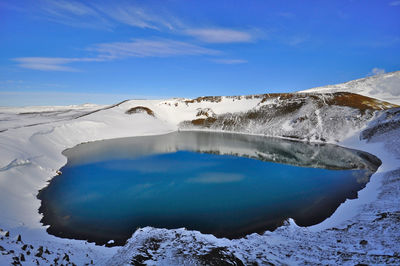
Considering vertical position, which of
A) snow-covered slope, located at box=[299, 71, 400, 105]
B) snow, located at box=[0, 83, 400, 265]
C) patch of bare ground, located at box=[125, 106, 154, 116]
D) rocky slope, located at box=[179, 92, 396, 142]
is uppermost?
Result: snow-covered slope, located at box=[299, 71, 400, 105]

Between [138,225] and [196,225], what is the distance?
3.74m

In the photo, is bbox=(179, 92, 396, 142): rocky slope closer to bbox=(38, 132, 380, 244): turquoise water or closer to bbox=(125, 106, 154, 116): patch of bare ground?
bbox=(125, 106, 154, 116): patch of bare ground

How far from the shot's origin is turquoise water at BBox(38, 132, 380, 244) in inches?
550

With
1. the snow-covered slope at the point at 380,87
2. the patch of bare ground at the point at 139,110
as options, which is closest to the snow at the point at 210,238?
the patch of bare ground at the point at 139,110

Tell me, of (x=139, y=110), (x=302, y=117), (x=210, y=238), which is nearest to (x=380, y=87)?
(x=302, y=117)

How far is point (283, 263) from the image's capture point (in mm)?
8883

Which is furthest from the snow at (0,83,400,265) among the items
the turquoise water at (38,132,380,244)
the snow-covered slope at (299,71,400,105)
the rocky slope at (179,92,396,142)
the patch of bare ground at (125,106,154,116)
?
the snow-covered slope at (299,71,400,105)

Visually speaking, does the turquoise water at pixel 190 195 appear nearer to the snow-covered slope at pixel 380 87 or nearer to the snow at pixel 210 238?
the snow at pixel 210 238

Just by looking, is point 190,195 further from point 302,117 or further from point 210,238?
point 302,117

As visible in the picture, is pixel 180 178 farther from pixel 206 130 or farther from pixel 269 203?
Answer: pixel 206 130

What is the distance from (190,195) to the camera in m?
18.6

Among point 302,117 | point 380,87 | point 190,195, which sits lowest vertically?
point 190,195

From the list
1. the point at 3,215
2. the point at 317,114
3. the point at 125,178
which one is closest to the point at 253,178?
the point at 125,178

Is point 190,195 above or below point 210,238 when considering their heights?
above
